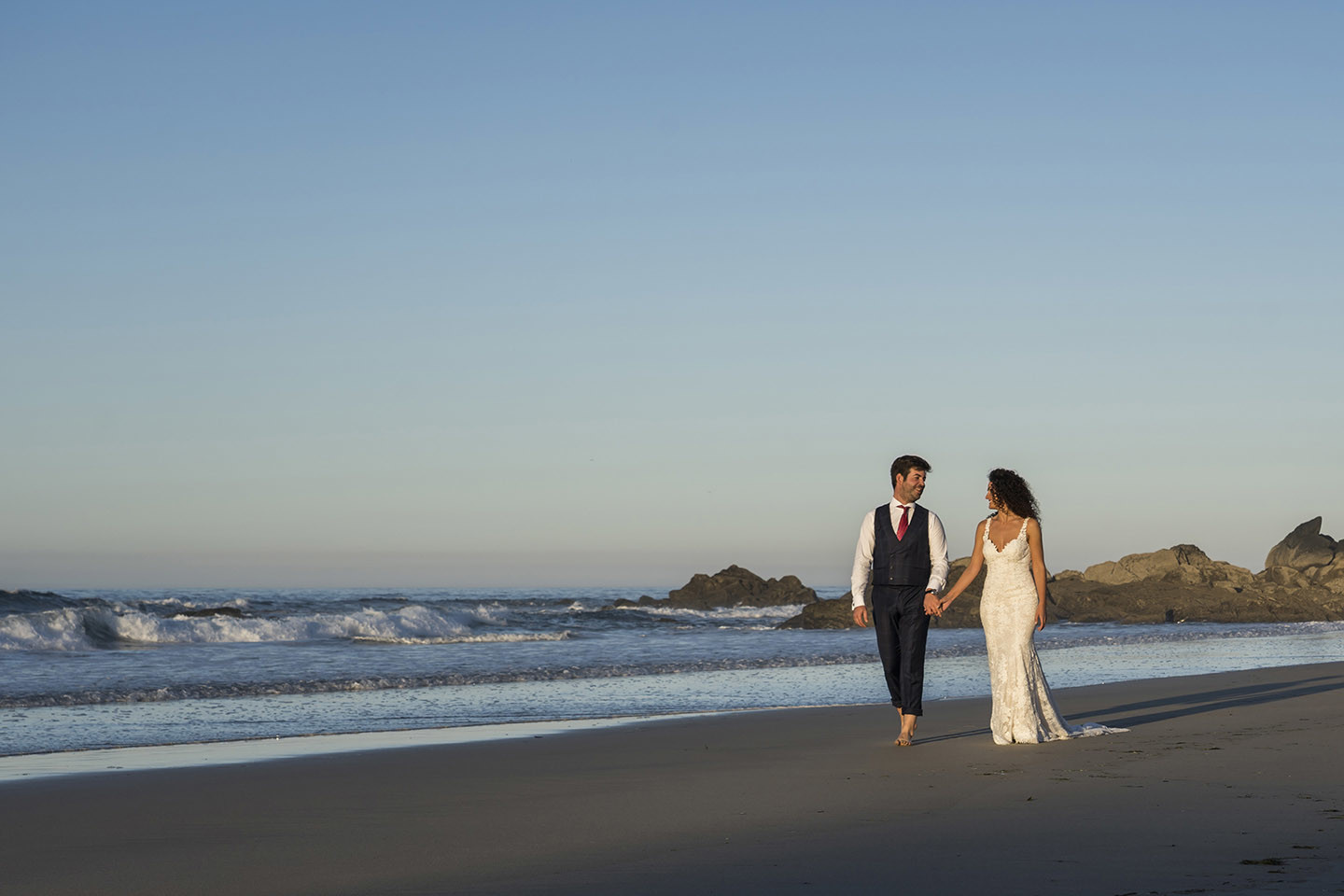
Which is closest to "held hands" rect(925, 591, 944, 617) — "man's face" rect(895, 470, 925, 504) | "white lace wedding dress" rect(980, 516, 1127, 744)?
"white lace wedding dress" rect(980, 516, 1127, 744)

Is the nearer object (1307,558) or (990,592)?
(990,592)

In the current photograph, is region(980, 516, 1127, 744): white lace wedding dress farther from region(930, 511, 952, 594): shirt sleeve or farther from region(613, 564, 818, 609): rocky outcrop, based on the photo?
region(613, 564, 818, 609): rocky outcrop

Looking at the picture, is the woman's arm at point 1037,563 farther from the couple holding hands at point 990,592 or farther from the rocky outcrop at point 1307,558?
the rocky outcrop at point 1307,558

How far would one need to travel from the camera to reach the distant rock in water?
109ft

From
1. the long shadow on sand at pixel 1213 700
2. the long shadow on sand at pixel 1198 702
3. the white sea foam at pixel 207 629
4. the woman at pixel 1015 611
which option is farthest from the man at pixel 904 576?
the white sea foam at pixel 207 629

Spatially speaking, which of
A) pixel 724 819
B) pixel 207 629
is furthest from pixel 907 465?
pixel 207 629

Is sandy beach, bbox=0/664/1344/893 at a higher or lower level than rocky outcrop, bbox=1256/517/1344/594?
lower

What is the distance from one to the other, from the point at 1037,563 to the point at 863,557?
1.18m

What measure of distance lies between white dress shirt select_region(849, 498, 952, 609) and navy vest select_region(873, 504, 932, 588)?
3cm

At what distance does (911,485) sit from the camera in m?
8.20

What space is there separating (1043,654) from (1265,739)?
42.7ft

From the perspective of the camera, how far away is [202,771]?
7.67m

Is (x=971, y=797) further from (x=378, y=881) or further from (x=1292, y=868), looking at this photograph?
(x=378, y=881)

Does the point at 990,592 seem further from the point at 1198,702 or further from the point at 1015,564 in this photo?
the point at 1198,702
